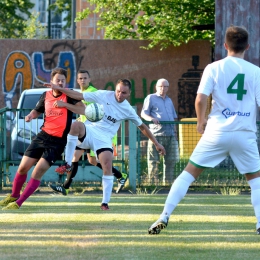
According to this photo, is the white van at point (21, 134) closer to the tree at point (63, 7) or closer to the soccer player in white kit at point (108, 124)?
the soccer player in white kit at point (108, 124)

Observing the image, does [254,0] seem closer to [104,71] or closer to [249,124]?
[104,71]

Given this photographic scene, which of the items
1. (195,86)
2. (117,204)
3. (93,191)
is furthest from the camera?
(195,86)

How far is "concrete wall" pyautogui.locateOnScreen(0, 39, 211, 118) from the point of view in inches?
893

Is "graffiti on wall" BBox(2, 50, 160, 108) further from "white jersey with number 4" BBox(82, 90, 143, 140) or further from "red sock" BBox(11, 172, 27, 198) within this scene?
"red sock" BBox(11, 172, 27, 198)

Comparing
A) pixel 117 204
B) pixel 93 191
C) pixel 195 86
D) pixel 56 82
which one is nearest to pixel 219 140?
pixel 56 82

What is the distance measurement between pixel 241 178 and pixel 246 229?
19.5ft

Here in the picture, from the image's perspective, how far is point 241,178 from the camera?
14.6m

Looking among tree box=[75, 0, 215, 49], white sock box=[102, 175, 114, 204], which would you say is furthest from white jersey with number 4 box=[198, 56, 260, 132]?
tree box=[75, 0, 215, 49]

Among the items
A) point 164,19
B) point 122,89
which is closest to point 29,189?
point 122,89

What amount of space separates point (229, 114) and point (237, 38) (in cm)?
74

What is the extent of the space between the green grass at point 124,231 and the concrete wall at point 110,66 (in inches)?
426

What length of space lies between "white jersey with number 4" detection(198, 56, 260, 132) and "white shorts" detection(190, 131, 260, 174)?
70mm

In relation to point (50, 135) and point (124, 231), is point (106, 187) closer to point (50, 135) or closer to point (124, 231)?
point (50, 135)

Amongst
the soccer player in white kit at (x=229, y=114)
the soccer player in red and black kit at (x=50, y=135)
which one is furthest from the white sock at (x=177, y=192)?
the soccer player in red and black kit at (x=50, y=135)
